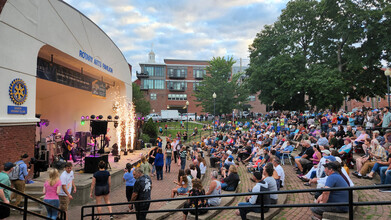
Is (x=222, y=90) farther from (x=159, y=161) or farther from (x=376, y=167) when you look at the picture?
(x=376, y=167)

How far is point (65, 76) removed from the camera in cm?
1359

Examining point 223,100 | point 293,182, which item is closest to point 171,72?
point 223,100

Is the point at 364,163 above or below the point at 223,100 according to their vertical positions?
below

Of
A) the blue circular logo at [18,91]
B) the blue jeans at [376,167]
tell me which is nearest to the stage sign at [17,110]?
the blue circular logo at [18,91]

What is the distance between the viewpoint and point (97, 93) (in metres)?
17.5

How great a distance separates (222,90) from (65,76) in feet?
109

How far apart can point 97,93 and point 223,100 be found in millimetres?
28671

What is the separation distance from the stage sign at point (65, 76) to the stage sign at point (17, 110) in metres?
2.84

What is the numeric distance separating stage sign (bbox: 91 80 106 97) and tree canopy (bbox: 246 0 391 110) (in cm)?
2118

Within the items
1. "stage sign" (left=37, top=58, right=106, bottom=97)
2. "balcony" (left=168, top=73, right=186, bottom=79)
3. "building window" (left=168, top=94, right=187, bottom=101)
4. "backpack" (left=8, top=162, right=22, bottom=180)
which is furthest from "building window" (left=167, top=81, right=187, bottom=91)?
"backpack" (left=8, top=162, right=22, bottom=180)

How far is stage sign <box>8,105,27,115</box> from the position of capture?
8.35m

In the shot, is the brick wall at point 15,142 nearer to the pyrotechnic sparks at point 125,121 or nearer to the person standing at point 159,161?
the person standing at point 159,161

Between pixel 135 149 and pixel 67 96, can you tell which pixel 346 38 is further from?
pixel 67 96

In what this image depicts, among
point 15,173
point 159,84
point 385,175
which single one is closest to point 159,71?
point 159,84
